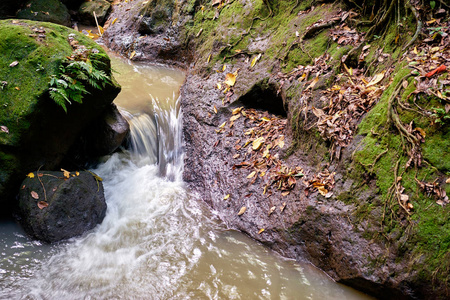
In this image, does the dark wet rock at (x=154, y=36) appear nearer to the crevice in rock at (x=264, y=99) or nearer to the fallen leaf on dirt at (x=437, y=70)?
the crevice in rock at (x=264, y=99)

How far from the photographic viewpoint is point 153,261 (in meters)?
3.81

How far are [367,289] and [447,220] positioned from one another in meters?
1.19

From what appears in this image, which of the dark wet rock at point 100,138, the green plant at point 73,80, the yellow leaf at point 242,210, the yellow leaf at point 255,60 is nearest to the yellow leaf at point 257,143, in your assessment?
the yellow leaf at point 242,210

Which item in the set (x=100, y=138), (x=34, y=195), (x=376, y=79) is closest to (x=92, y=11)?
(x=100, y=138)

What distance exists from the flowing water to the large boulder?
3.03 feet

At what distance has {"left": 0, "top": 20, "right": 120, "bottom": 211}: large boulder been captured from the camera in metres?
3.96

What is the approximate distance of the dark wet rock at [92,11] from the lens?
462 inches

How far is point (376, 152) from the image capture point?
3660mm

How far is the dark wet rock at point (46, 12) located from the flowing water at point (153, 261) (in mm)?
8372

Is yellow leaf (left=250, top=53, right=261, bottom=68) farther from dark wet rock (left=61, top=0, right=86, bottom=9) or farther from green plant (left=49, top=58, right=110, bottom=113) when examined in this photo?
dark wet rock (left=61, top=0, right=86, bottom=9)

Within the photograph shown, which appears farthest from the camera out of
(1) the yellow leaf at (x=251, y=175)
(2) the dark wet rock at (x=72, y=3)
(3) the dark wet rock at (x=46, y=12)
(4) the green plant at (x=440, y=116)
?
(2) the dark wet rock at (x=72, y=3)

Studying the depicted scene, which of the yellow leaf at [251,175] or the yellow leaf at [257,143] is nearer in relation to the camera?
the yellow leaf at [251,175]

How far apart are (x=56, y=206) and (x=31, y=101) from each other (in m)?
1.49

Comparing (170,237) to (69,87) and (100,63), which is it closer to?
(69,87)
